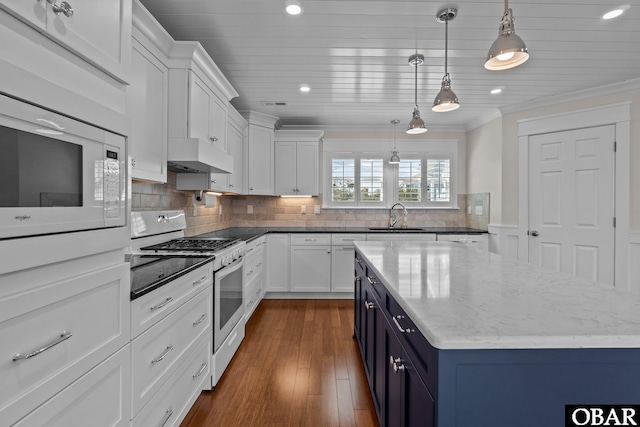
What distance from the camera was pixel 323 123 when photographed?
4.78 metres

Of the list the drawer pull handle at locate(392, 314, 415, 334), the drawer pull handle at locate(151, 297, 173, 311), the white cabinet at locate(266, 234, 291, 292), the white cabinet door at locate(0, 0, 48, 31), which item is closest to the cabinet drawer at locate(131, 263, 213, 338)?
the drawer pull handle at locate(151, 297, 173, 311)

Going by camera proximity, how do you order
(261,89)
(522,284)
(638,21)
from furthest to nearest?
(261,89)
(638,21)
(522,284)

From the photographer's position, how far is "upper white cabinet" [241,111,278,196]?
426 centimetres

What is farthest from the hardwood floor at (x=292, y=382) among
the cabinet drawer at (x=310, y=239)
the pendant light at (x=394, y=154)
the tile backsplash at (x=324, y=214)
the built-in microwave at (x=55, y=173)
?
the pendant light at (x=394, y=154)

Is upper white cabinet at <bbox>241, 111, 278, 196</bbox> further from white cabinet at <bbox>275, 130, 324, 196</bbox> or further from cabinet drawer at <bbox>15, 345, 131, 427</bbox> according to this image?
cabinet drawer at <bbox>15, 345, 131, 427</bbox>

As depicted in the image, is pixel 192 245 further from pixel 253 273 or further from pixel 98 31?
pixel 98 31

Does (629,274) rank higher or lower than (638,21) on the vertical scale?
lower

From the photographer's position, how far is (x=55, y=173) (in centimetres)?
91

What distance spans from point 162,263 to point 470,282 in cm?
165

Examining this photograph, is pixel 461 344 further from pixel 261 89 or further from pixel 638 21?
pixel 261 89

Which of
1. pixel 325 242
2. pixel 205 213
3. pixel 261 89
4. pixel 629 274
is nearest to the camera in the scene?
pixel 629 274

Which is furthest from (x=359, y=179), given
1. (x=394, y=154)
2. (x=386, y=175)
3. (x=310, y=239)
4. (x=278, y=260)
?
(x=278, y=260)

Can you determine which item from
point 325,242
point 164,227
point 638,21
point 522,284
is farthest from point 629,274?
point 164,227

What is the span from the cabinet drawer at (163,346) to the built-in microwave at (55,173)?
23.2 inches
